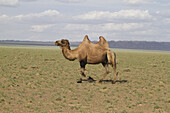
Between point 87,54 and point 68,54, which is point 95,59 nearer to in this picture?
point 87,54

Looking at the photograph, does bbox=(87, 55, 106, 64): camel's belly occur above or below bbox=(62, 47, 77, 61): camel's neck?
below

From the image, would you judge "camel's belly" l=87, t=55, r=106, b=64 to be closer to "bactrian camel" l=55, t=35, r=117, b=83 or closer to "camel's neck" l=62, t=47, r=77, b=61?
"bactrian camel" l=55, t=35, r=117, b=83

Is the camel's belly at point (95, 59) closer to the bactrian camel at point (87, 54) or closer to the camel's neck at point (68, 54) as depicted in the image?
the bactrian camel at point (87, 54)

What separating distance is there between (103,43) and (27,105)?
6647mm

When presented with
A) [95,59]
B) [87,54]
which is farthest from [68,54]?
[95,59]

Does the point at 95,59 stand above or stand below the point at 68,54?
below

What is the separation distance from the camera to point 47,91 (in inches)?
576

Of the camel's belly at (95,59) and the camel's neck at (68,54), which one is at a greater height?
the camel's neck at (68,54)

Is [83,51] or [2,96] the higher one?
[83,51]

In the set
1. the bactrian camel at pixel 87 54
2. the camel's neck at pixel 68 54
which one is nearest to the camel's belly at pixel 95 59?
the bactrian camel at pixel 87 54

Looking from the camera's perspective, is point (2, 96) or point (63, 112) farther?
point (2, 96)

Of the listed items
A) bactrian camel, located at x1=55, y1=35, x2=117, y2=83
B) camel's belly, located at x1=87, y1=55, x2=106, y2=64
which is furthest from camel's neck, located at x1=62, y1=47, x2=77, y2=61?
camel's belly, located at x1=87, y1=55, x2=106, y2=64

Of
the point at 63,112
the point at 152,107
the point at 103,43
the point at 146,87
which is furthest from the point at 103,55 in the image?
the point at 63,112

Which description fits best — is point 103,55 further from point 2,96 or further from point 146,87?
point 2,96
